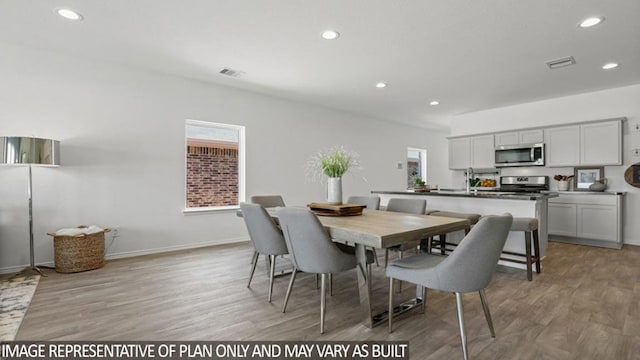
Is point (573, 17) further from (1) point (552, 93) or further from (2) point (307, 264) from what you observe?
(2) point (307, 264)

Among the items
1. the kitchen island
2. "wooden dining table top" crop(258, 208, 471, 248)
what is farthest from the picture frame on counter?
"wooden dining table top" crop(258, 208, 471, 248)

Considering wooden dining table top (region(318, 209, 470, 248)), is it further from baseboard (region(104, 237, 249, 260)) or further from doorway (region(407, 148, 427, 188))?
doorway (region(407, 148, 427, 188))

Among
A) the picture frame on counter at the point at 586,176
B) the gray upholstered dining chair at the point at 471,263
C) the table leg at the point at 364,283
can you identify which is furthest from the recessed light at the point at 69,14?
the picture frame on counter at the point at 586,176

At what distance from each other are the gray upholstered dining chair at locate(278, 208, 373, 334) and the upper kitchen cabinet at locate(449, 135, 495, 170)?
522 cm

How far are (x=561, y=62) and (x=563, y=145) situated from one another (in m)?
2.17

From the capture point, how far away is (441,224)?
2143 millimetres

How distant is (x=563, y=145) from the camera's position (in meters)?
5.30

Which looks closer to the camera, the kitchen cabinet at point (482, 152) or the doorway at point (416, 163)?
the kitchen cabinet at point (482, 152)

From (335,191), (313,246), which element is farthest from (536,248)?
(313,246)

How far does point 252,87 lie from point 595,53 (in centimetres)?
441

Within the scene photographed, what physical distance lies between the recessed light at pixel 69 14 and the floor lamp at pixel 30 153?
4.17 feet

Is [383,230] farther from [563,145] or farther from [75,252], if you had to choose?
[563,145]

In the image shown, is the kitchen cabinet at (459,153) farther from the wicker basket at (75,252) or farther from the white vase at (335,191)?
the wicker basket at (75,252)

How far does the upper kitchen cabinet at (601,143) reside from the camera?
4773mm
